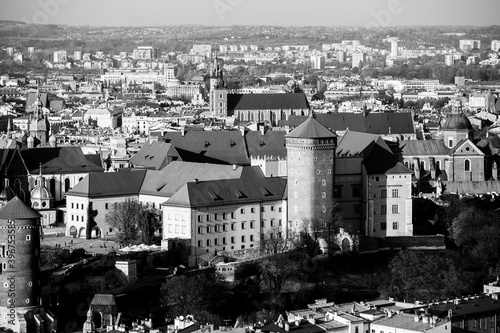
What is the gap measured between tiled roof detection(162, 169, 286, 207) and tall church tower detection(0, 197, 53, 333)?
8.67 meters

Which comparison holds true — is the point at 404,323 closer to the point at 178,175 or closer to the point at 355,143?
the point at 355,143

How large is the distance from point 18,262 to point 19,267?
161 mm

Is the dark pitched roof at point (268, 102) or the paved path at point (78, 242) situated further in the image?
the dark pitched roof at point (268, 102)

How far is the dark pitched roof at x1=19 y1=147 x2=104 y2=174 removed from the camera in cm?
6159

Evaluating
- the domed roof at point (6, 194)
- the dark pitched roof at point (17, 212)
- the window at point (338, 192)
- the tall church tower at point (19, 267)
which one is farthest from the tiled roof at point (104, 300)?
the domed roof at point (6, 194)

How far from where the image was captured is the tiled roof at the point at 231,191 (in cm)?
5047

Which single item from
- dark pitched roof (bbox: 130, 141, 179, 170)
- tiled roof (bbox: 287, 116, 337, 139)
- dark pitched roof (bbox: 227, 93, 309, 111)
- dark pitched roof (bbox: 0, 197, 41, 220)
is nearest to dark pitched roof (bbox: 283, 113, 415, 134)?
dark pitched roof (bbox: 130, 141, 179, 170)

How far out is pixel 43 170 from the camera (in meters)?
61.4

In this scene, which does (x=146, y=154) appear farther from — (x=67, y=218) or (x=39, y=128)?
(x=39, y=128)

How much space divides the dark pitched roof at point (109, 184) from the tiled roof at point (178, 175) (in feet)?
1.28

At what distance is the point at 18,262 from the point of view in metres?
42.2

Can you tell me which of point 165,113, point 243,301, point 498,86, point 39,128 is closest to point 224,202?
point 243,301

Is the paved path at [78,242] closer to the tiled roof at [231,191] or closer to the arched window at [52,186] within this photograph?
the tiled roof at [231,191]

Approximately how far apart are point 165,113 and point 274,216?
62512 millimetres
